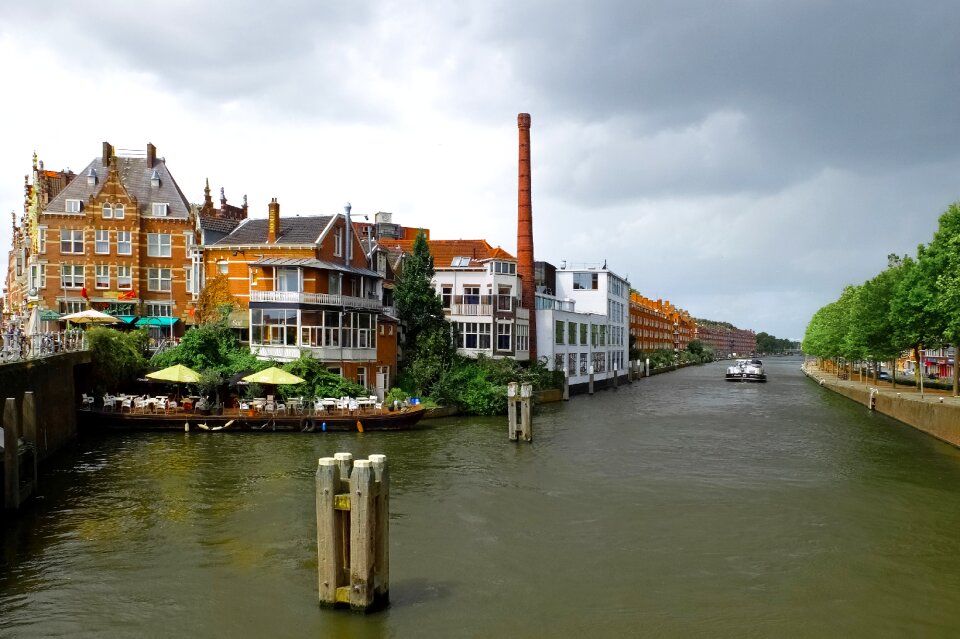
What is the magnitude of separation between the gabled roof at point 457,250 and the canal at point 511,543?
107ft

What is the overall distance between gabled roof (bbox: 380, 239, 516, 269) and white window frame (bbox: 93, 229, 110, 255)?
2343cm

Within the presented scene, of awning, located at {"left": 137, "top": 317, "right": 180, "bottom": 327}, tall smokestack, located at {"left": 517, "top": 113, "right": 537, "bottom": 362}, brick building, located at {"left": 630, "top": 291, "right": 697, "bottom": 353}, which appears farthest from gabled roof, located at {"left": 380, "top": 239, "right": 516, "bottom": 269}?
brick building, located at {"left": 630, "top": 291, "right": 697, "bottom": 353}

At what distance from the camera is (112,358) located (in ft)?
141

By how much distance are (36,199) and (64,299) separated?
11.5m

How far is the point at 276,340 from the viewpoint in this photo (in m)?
47.2

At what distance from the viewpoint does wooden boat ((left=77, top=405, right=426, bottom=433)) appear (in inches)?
1547

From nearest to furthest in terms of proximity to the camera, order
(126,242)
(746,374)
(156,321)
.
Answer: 1. (156,321)
2. (126,242)
3. (746,374)

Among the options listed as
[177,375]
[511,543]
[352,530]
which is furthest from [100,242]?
[352,530]

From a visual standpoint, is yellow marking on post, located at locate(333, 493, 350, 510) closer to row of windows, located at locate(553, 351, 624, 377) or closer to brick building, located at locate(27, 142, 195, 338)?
brick building, located at locate(27, 142, 195, 338)

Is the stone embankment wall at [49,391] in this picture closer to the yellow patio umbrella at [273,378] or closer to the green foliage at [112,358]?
the green foliage at [112,358]

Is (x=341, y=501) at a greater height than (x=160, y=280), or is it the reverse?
(x=160, y=280)

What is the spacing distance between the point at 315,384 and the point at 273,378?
15.0 feet

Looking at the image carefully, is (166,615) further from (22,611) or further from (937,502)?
(937,502)

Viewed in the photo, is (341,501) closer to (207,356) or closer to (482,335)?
(207,356)
